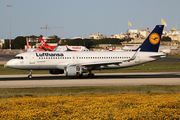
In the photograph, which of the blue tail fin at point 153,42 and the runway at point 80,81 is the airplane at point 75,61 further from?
the runway at point 80,81


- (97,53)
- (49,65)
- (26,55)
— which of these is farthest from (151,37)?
(26,55)

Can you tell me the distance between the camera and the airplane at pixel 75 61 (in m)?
37.6

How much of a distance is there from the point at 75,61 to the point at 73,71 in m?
3.62

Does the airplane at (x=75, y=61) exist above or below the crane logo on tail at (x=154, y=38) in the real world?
below

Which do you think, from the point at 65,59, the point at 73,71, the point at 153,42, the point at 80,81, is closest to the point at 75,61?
the point at 65,59

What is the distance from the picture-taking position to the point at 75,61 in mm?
39656

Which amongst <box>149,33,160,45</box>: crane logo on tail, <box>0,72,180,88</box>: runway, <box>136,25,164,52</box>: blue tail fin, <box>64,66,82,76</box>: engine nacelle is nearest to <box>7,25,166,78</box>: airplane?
<box>64,66,82,76</box>: engine nacelle

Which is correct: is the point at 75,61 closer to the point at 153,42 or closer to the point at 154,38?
the point at 153,42

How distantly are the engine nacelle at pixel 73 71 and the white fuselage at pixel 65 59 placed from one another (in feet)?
7.14

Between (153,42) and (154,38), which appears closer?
(153,42)

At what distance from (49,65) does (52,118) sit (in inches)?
1029

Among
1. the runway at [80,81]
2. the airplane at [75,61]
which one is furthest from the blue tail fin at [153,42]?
the runway at [80,81]

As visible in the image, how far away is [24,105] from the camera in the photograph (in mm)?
16359

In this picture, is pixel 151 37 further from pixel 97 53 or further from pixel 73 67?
pixel 73 67
